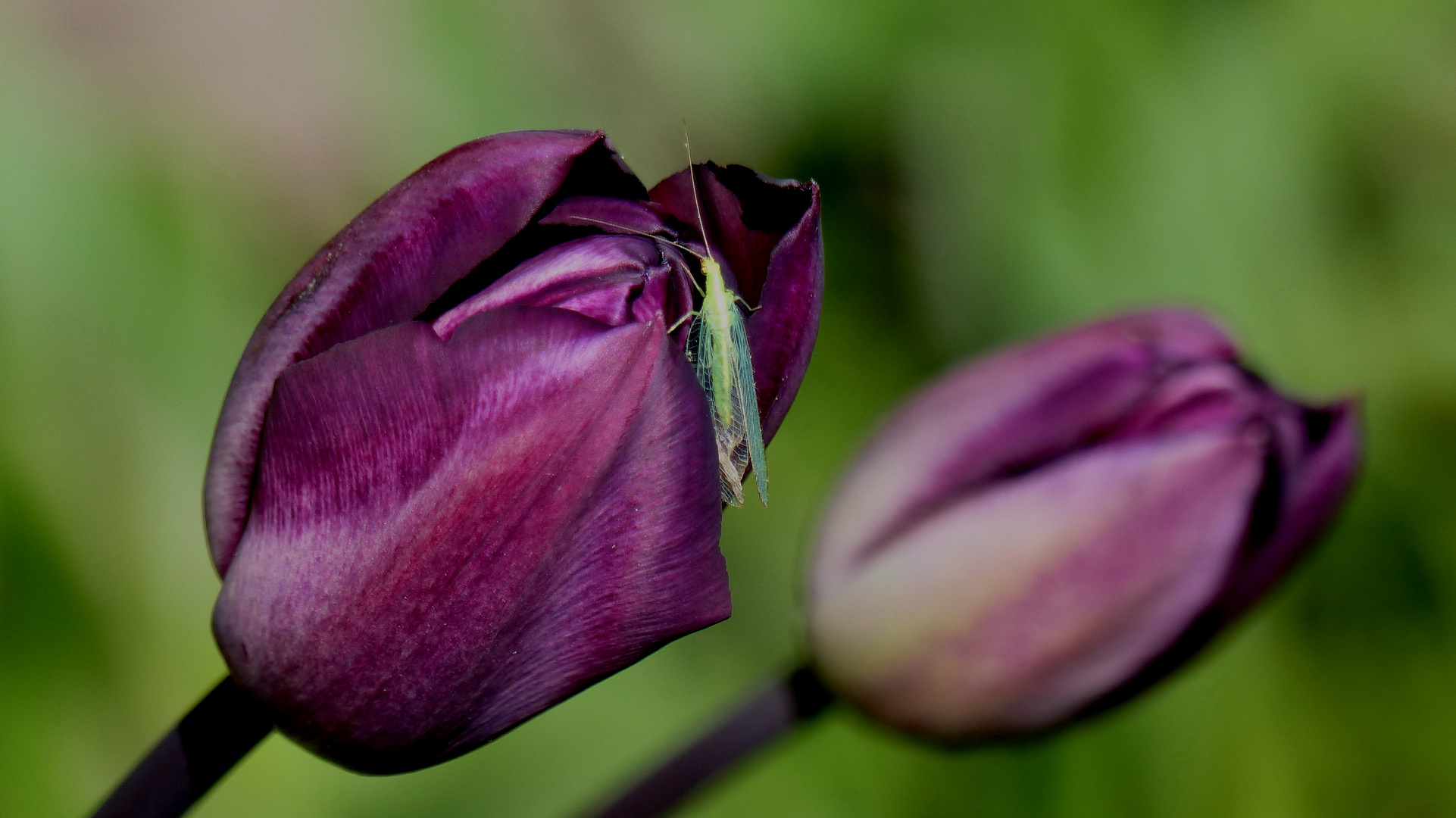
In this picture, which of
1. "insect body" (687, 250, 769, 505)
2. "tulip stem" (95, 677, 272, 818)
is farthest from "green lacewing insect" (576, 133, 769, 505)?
"tulip stem" (95, 677, 272, 818)

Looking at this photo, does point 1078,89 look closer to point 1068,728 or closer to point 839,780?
point 839,780

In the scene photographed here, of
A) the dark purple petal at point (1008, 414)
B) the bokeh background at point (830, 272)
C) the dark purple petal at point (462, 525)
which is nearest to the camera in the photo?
the dark purple petal at point (462, 525)

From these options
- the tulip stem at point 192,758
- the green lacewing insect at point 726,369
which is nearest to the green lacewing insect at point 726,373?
the green lacewing insect at point 726,369

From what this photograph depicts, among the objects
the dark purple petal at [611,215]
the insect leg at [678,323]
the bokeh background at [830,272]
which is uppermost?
the dark purple petal at [611,215]

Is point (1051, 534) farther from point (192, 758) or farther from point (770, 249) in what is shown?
point (192, 758)

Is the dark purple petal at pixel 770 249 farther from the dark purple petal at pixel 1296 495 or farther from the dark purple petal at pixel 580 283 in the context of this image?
the dark purple petal at pixel 1296 495

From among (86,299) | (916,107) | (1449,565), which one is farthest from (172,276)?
(1449,565)

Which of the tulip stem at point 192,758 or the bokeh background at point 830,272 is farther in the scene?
the bokeh background at point 830,272

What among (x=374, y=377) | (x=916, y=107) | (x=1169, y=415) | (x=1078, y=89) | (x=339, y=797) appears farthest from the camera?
(x=916, y=107)
